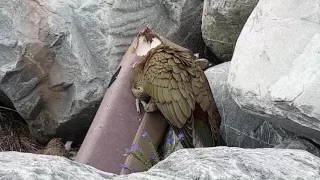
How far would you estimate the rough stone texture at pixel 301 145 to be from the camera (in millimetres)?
2379

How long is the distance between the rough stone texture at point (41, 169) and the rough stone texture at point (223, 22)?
55.0 inches

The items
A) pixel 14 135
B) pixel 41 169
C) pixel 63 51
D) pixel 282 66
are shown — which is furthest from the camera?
pixel 14 135

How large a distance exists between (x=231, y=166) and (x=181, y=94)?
0.90 m

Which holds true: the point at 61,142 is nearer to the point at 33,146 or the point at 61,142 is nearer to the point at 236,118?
the point at 33,146

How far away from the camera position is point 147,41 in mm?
2928

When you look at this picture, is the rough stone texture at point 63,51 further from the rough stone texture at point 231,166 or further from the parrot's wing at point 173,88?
the rough stone texture at point 231,166

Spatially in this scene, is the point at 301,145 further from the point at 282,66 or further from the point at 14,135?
the point at 14,135

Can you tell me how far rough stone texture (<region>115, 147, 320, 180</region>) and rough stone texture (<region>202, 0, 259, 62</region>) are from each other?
1.17m

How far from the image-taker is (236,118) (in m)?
2.83

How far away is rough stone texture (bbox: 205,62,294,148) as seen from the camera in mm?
2689

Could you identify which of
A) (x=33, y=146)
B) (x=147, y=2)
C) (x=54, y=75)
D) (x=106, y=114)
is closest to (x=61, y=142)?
(x=33, y=146)

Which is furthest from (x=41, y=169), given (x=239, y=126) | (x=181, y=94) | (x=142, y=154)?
(x=239, y=126)

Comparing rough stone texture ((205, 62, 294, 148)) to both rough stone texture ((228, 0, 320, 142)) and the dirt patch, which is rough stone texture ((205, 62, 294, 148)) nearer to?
rough stone texture ((228, 0, 320, 142))

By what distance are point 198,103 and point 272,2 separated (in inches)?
19.5
